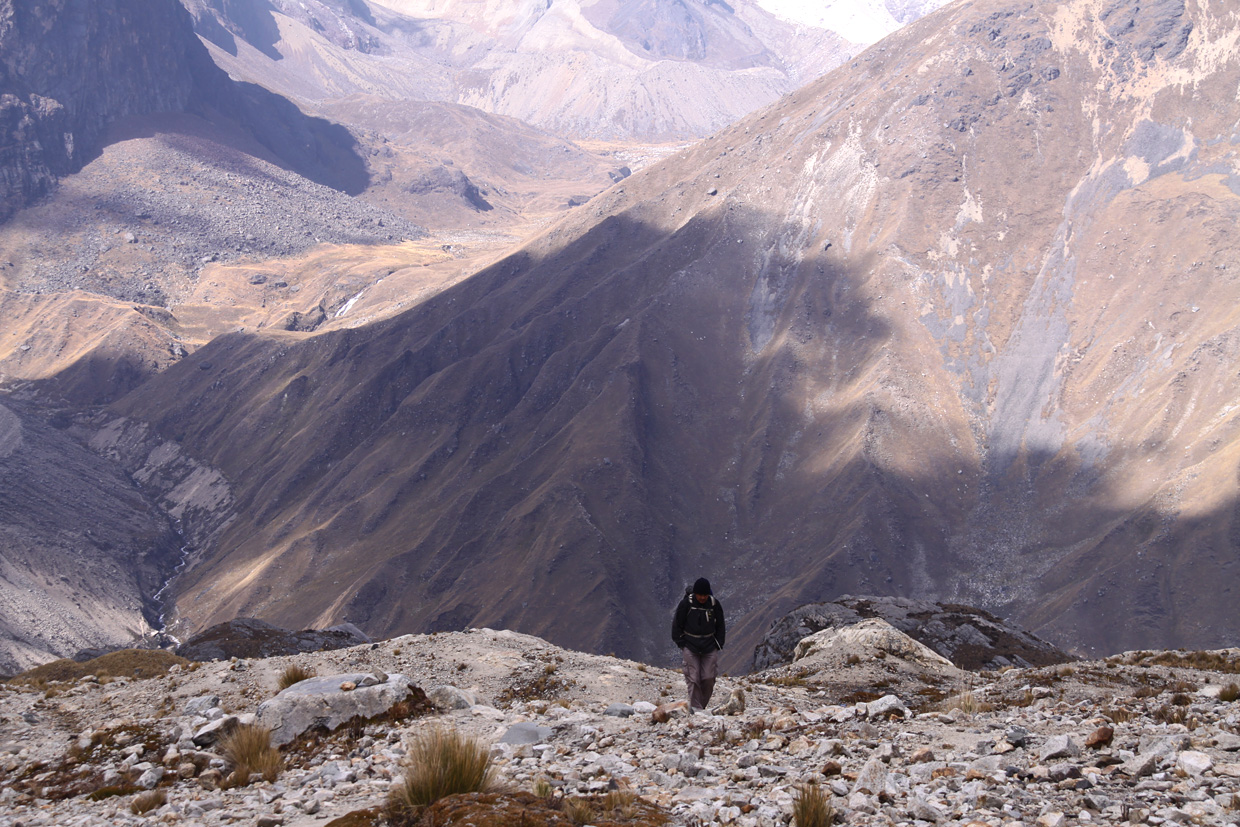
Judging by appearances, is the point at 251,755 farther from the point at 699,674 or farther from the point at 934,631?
the point at 934,631

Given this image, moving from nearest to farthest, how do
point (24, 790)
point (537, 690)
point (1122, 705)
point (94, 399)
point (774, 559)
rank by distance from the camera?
point (24, 790), point (1122, 705), point (537, 690), point (774, 559), point (94, 399)

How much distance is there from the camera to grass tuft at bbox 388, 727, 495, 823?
399 inches

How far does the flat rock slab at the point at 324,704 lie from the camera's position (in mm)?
14898

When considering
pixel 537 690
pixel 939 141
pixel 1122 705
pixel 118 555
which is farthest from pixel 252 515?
pixel 1122 705

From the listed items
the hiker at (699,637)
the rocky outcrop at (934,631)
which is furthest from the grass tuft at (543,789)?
the rocky outcrop at (934,631)

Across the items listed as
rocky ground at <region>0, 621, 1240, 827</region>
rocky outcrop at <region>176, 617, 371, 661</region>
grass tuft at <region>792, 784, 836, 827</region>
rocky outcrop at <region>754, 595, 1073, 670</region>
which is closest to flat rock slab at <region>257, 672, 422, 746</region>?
rocky ground at <region>0, 621, 1240, 827</region>

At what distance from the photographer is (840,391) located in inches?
4648

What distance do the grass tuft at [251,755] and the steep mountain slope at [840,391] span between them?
7370 cm

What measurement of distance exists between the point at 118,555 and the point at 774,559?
88.3 metres

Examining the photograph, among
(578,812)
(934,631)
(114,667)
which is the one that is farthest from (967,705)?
(114,667)

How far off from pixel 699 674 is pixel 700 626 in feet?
3.44

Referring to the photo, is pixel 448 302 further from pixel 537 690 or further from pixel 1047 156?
pixel 537 690

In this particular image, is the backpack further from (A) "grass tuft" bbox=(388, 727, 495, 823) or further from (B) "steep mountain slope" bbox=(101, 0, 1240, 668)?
(B) "steep mountain slope" bbox=(101, 0, 1240, 668)

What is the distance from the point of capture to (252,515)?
136375mm
